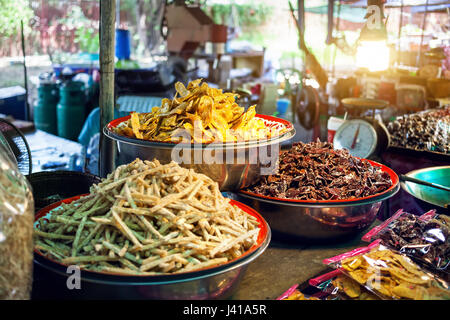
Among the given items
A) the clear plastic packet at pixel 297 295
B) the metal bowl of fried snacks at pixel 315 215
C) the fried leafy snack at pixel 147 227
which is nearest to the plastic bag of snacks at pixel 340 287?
the clear plastic packet at pixel 297 295

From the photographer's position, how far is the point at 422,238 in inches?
76.3

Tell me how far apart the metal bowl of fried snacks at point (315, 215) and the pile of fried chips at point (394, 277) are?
9.2 inches

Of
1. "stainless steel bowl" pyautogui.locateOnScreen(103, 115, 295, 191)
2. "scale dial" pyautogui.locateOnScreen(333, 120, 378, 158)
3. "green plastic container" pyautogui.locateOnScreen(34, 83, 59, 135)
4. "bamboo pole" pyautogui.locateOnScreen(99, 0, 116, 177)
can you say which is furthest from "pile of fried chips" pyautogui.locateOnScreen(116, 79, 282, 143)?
"green plastic container" pyautogui.locateOnScreen(34, 83, 59, 135)

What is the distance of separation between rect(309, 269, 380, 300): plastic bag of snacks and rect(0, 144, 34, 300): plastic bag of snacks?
113 cm

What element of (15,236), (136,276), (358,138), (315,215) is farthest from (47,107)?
(136,276)

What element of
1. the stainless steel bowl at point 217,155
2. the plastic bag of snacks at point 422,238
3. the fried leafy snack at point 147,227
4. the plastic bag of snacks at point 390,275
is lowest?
the plastic bag of snacks at point 390,275

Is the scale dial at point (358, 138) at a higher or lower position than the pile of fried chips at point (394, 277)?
higher

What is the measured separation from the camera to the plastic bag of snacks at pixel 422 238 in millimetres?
1829

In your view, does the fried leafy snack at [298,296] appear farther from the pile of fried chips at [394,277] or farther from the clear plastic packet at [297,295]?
the pile of fried chips at [394,277]

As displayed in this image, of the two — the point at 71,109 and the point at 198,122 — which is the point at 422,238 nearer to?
the point at 198,122

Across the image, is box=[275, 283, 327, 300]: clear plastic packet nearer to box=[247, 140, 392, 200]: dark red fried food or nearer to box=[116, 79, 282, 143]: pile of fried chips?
box=[247, 140, 392, 200]: dark red fried food
